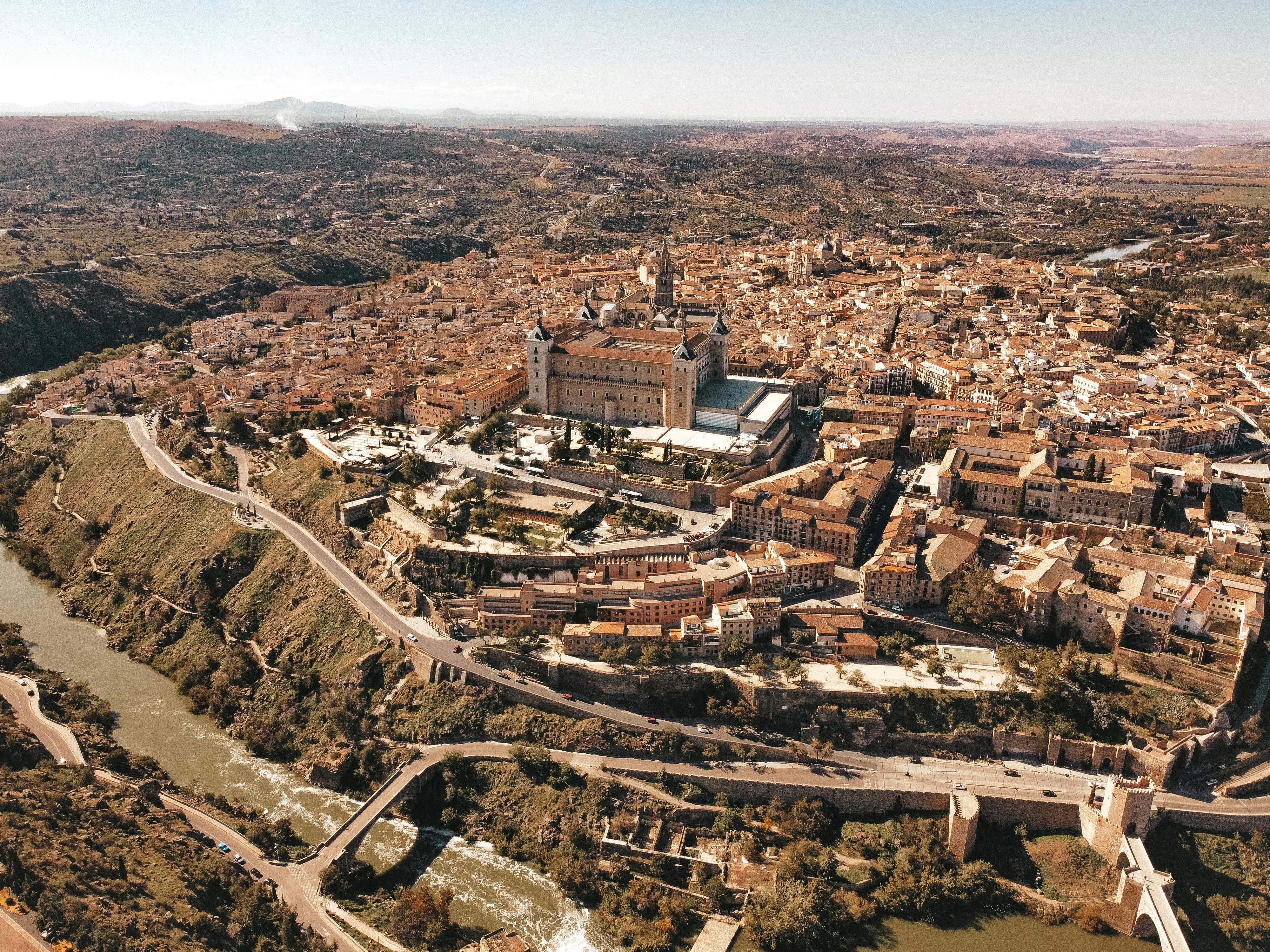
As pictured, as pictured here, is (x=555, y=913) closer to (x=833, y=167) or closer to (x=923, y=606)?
(x=923, y=606)

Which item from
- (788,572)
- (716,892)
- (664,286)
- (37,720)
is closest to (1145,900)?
(716,892)

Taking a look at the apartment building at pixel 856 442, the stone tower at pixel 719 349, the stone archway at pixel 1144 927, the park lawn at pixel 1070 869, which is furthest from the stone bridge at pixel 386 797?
the stone tower at pixel 719 349

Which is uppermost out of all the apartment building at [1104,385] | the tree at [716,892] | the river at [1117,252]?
the river at [1117,252]

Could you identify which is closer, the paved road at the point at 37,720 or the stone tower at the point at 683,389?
the paved road at the point at 37,720

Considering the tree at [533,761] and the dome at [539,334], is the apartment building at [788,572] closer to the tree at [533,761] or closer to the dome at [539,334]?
the tree at [533,761]

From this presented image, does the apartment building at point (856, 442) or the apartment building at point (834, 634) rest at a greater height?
the apartment building at point (856, 442)

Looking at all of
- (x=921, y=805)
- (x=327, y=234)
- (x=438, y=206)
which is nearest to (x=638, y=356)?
(x=921, y=805)

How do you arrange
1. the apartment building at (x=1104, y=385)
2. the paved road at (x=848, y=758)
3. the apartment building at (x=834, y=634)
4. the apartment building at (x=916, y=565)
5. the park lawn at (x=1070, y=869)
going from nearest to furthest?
the park lawn at (x=1070, y=869)
the paved road at (x=848, y=758)
the apartment building at (x=834, y=634)
the apartment building at (x=916, y=565)
the apartment building at (x=1104, y=385)
